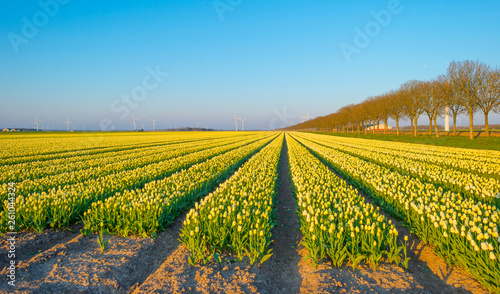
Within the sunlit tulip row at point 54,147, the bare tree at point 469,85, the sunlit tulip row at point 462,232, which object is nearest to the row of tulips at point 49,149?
the sunlit tulip row at point 54,147

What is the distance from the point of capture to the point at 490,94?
121 ft

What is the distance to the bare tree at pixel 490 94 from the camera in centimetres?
3650

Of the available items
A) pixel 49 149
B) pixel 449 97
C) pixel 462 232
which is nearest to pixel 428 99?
pixel 449 97

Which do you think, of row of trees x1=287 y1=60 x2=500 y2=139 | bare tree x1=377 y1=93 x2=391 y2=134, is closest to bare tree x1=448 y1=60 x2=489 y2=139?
row of trees x1=287 y1=60 x2=500 y2=139

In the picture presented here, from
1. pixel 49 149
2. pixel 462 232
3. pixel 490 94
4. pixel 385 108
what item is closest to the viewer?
pixel 462 232

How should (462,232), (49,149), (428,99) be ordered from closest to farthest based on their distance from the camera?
1. (462,232)
2. (49,149)
3. (428,99)

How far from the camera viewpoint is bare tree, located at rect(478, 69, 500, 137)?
36.5 meters

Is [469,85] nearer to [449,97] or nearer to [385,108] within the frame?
[449,97]

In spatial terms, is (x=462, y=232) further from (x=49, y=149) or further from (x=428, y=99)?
(x=428, y=99)

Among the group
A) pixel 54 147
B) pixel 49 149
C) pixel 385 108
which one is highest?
pixel 385 108

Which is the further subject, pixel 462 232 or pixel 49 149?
pixel 49 149

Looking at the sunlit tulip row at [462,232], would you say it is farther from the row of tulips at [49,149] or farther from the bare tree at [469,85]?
the bare tree at [469,85]

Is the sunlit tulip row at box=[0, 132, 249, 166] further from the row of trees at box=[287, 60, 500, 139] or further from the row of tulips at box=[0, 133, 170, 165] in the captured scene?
the row of trees at box=[287, 60, 500, 139]

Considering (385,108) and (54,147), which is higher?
(385,108)
